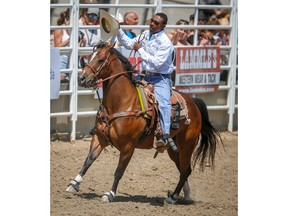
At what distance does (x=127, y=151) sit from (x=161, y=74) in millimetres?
823

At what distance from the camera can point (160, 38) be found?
9086mm

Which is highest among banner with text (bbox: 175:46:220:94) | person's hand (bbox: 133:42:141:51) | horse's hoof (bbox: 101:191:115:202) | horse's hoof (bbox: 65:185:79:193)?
person's hand (bbox: 133:42:141:51)

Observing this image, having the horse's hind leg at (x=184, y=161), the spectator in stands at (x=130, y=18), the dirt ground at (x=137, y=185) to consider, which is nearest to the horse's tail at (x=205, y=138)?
the horse's hind leg at (x=184, y=161)

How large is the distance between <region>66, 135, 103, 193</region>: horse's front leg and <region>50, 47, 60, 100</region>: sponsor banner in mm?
559

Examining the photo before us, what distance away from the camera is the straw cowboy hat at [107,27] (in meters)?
8.83

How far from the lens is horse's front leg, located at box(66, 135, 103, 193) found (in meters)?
9.03

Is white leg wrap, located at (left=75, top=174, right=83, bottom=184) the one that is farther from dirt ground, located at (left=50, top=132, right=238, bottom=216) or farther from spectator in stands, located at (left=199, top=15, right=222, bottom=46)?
spectator in stands, located at (left=199, top=15, right=222, bottom=46)

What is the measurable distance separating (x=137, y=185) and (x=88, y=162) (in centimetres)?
89

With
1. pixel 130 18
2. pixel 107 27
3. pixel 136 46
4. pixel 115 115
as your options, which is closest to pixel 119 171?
pixel 115 115

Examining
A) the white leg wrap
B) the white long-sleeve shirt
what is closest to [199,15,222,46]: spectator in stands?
the white long-sleeve shirt

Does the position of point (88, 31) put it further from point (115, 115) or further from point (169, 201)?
point (169, 201)
